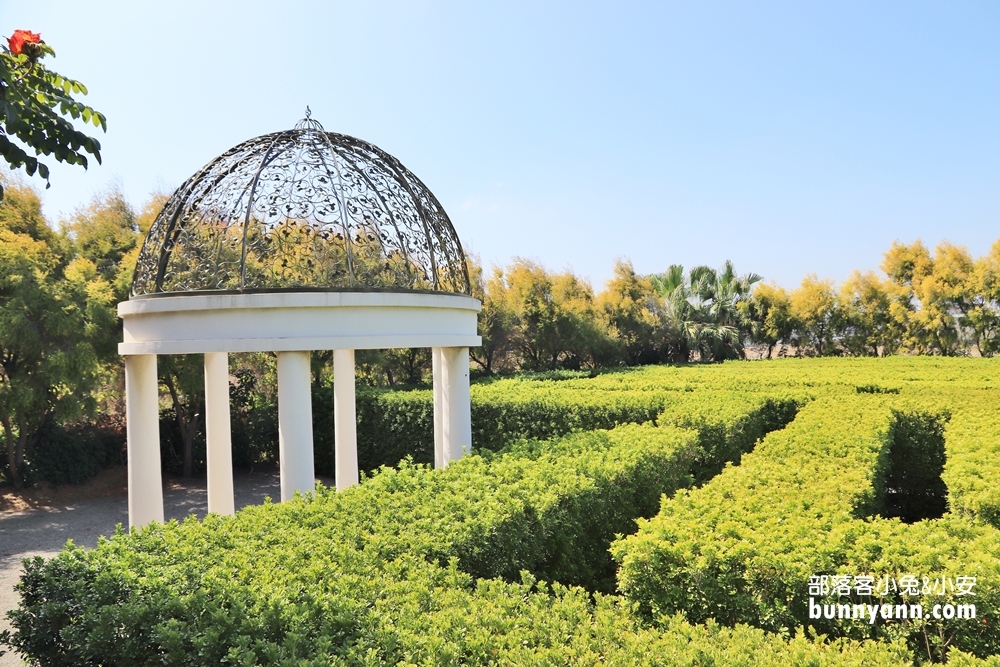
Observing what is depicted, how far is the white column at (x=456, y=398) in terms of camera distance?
8.43 m

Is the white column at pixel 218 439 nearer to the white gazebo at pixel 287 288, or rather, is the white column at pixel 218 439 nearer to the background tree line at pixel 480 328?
the white gazebo at pixel 287 288

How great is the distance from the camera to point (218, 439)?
8.02m

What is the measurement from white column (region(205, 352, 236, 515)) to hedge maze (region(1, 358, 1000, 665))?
2.78m

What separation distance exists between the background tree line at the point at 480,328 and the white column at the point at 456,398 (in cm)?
725

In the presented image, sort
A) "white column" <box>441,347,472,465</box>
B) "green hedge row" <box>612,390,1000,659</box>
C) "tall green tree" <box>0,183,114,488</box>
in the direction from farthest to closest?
"tall green tree" <box>0,183,114,488</box>, "white column" <box>441,347,472,465</box>, "green hedge row" <box>612,390,1000,659</box>

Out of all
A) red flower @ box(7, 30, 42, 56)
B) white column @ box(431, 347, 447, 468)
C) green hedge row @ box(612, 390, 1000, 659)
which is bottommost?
green hedge row @ box(612, 390, 1000, 659)

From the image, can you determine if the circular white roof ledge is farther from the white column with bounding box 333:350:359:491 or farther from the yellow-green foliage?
the yellow-green foliage

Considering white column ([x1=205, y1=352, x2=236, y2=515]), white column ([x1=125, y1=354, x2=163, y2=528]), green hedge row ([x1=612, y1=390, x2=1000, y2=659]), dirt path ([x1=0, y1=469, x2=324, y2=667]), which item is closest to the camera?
green hedge row ([x1=612, y1=390, x2=1000, y2=659])

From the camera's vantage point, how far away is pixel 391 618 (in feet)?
10.6

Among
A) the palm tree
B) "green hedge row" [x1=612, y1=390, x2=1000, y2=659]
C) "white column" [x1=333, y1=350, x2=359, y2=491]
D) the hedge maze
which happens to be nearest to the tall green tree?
"white column" [x1=333, y1=350, x2=359, y2=491]

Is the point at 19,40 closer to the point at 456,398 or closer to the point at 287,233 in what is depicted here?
the point at 287,233

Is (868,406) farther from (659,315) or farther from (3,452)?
(659,315)

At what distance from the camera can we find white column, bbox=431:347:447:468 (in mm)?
8820

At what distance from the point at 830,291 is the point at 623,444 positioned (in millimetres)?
28689
